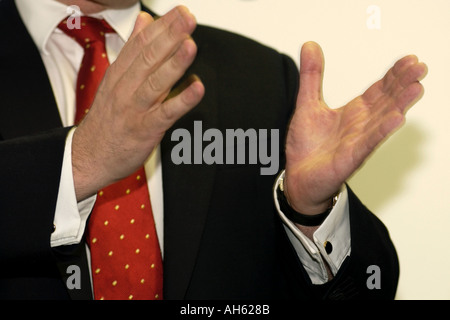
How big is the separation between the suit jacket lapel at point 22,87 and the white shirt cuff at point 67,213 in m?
0.18

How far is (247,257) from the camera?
1.39 metres

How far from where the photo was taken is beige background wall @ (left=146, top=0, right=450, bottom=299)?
174 cm

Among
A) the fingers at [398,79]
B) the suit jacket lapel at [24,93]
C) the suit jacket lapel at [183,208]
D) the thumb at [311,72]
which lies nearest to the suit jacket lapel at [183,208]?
the suit jacket lapel at [183,208]

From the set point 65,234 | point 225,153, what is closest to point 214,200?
point 225,153

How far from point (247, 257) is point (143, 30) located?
56 cm

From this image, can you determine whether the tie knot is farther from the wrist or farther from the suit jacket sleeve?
the wrist

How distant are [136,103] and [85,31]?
17.9 inches

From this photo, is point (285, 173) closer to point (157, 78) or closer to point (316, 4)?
point (157, 78)

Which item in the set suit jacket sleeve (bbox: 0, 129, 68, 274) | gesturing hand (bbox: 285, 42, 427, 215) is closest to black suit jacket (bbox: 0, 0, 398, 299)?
suit jacket sleeve (bbox: 0, 129, 68, 274)

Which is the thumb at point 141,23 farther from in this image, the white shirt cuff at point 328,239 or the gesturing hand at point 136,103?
the white shirt cuff at point 328,239

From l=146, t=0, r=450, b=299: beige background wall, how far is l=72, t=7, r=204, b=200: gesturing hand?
0.73 metres

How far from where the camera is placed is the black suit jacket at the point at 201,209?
113 cm

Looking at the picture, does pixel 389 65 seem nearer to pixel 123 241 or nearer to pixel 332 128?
pixel 332 128

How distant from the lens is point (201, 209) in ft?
4.37
